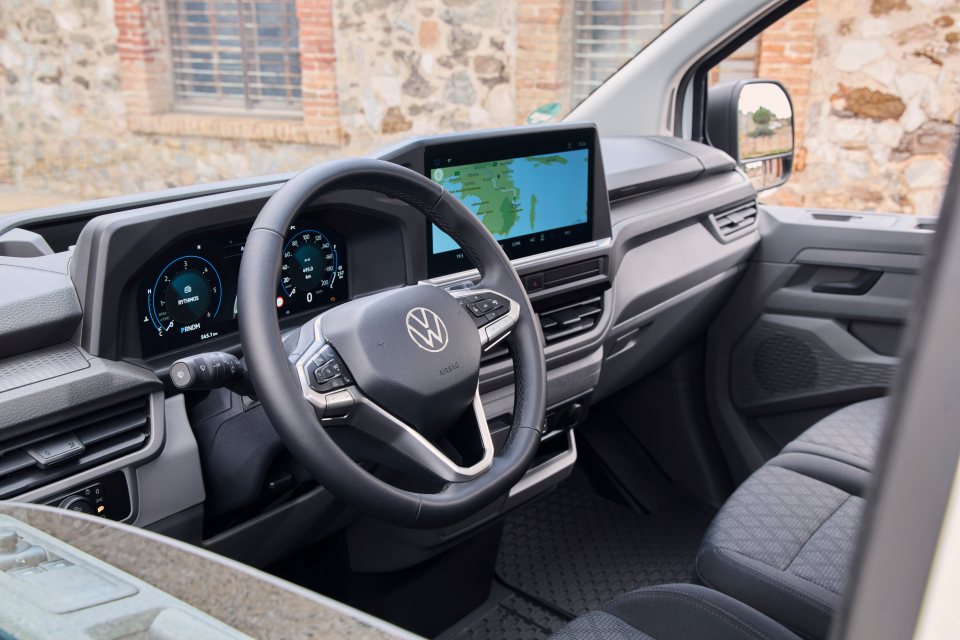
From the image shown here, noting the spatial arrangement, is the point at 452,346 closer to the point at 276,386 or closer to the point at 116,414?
the point at 276,386

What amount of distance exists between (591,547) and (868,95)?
10.7 ft

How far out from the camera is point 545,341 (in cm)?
176

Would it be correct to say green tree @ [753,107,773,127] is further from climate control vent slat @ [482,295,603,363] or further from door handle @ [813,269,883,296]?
climate control vent slat @ [482,295,603,363]

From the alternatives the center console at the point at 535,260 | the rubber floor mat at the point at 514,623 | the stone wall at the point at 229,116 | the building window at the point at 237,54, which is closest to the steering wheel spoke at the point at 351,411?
the center console at the point at 535,260

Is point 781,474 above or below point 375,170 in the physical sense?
below

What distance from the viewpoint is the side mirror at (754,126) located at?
2.45 m

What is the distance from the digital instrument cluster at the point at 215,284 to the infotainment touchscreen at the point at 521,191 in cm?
20

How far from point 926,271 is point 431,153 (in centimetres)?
123

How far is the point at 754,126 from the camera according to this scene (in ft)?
8.30

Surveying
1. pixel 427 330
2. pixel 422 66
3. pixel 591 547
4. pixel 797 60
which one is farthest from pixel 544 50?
pixel 427 330

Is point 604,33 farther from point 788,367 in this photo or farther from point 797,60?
point 788,367

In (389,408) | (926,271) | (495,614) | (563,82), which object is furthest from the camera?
(563,82)

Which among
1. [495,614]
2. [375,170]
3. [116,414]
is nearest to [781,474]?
[495,614]

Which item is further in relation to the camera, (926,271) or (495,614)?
(495,614)
